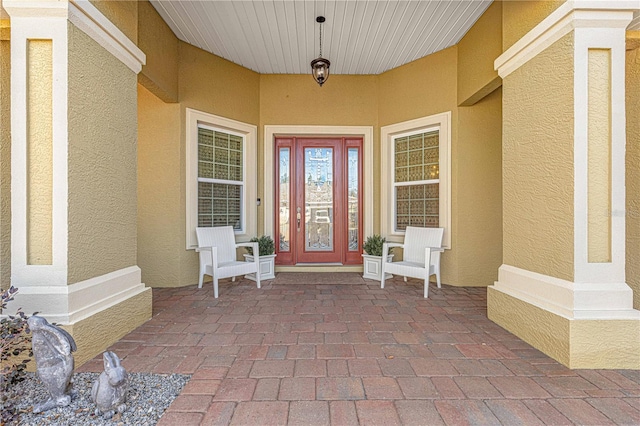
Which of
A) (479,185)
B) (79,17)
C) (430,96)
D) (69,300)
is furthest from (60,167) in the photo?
(479,185)

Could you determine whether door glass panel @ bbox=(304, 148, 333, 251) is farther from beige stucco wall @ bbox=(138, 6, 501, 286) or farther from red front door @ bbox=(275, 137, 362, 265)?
beige stucco wall @ bbox=(138, 6, 501, 286)

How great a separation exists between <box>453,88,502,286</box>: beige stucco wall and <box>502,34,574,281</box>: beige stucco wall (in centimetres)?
142

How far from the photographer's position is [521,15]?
2.53 meters

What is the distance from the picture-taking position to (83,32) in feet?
7.07

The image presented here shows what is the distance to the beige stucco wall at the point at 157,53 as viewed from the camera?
323cm

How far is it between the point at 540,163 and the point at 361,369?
2.00 metres

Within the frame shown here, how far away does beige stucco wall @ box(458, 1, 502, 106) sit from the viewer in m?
3.28

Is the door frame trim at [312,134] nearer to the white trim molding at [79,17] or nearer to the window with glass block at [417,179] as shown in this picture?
the window with glass block at [417,179]

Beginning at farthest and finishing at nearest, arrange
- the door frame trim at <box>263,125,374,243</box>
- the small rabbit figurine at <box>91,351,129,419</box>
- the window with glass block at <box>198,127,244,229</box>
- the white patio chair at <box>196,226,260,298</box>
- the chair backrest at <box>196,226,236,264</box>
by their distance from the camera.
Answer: the door frame trim at <box>263,125,374,243</box>
the window with glass block at <box>198,127,244,229</box>
the chair backrest at <box>196,226,236,264</box>
the white patio chair at <box>196,226,260,298</box>
the small rabbit figurine at <box>91,351,129,419</box>

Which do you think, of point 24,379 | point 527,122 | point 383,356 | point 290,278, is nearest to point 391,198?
point 290,278


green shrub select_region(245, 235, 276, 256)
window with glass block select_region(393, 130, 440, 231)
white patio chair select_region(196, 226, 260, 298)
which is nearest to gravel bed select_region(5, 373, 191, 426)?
white patio chair select_region(196, 226, 260, 298)

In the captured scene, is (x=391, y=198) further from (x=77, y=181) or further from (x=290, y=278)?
(x=77, y=181)

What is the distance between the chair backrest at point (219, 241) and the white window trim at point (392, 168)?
235 cm

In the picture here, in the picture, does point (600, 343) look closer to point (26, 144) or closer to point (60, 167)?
point (60, 167)
